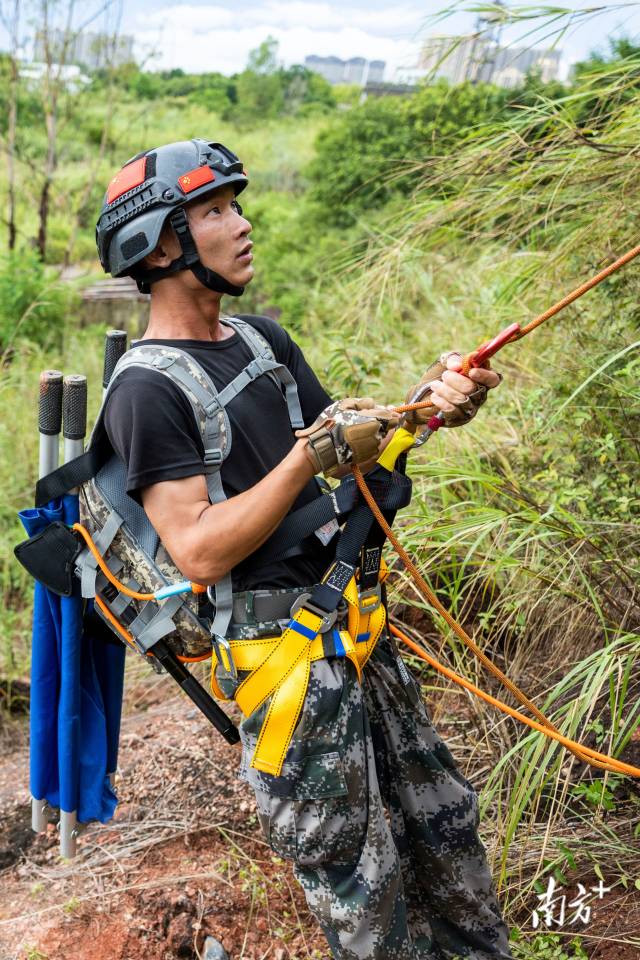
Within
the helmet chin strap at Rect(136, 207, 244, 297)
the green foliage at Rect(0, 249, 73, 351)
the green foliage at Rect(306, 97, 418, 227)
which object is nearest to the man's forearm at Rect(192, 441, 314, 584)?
the helmet chin strap at Rect(136, 207, 244, 297)

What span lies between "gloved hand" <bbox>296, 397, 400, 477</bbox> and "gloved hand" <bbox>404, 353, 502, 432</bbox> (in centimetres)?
19

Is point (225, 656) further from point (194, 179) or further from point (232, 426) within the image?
point (194, 179)

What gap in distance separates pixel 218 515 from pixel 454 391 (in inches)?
23.5

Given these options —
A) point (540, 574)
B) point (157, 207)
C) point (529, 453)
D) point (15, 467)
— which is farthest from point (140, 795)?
point (15, 467)

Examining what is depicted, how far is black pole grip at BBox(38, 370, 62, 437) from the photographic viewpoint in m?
2.27

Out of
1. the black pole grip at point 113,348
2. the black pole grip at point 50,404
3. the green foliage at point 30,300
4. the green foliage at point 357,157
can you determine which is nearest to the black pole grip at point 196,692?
the black pole grip at point 50,404

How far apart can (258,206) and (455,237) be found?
1030 centimetres

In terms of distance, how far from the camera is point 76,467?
6.92 feet

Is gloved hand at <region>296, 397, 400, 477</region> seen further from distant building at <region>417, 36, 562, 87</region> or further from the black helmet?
distant building at <region>417, 36, 562, 87</region>

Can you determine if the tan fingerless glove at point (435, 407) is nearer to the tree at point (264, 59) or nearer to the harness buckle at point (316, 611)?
the harness buckle at point (316, 611)

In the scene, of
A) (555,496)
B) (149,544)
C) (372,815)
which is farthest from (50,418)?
(555,496)

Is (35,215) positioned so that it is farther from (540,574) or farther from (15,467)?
(540,574)

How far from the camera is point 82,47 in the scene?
1129 cm

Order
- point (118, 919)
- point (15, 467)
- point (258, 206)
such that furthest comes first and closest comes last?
point (258, 206), point (15, 467), point (118, 919)
